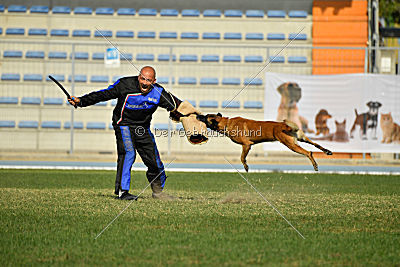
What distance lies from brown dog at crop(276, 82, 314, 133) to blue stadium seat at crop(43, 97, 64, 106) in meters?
7.01

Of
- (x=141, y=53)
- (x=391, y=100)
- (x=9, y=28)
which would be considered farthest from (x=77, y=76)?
(x=391, y=100)

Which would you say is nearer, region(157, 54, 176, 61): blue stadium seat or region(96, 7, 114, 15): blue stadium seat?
region(157, 54, 176, 61): blue stadium seat

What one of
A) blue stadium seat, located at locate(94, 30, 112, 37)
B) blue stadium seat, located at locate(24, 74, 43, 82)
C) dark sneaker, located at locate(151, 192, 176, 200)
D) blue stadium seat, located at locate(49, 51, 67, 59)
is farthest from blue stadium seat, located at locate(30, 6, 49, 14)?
dark sneaker, located at locate(151, 192, 176, 200)

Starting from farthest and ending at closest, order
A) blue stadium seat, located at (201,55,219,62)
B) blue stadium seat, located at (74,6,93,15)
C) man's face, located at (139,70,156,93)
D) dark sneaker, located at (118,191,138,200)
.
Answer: blue stadium seat, located at (74,6,93,15) → blue stadium seat, located at (201,55,219,62) → dark sneaker, located at (118,191,138,200) → man's face, located at (139,70,156,93)

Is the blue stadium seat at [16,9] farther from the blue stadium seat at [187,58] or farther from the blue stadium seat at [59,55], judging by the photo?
the blue stadium seat at [187,58]

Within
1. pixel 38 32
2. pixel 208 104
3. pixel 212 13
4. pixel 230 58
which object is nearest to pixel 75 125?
pixel 208 104

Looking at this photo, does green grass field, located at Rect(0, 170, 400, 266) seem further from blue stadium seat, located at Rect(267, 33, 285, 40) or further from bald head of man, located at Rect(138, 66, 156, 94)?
blue stadium seat, located at Rect(267, 33, 285, 40)

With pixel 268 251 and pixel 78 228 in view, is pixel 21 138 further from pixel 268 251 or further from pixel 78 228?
pixel 268 251

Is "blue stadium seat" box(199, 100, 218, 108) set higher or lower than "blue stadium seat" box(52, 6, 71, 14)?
lower

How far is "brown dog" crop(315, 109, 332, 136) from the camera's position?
64.6 feet

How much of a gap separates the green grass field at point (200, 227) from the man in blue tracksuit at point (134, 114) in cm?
37

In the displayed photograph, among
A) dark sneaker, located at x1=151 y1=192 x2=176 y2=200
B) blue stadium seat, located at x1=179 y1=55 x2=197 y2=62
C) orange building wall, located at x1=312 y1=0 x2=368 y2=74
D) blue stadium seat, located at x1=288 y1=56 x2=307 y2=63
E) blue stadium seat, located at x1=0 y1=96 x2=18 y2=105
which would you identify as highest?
orange building wall, located at x1=312 y1=0 x2=368 y2=74

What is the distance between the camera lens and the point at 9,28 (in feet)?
80.2

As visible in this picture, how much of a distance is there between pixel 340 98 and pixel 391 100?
5.08ft
